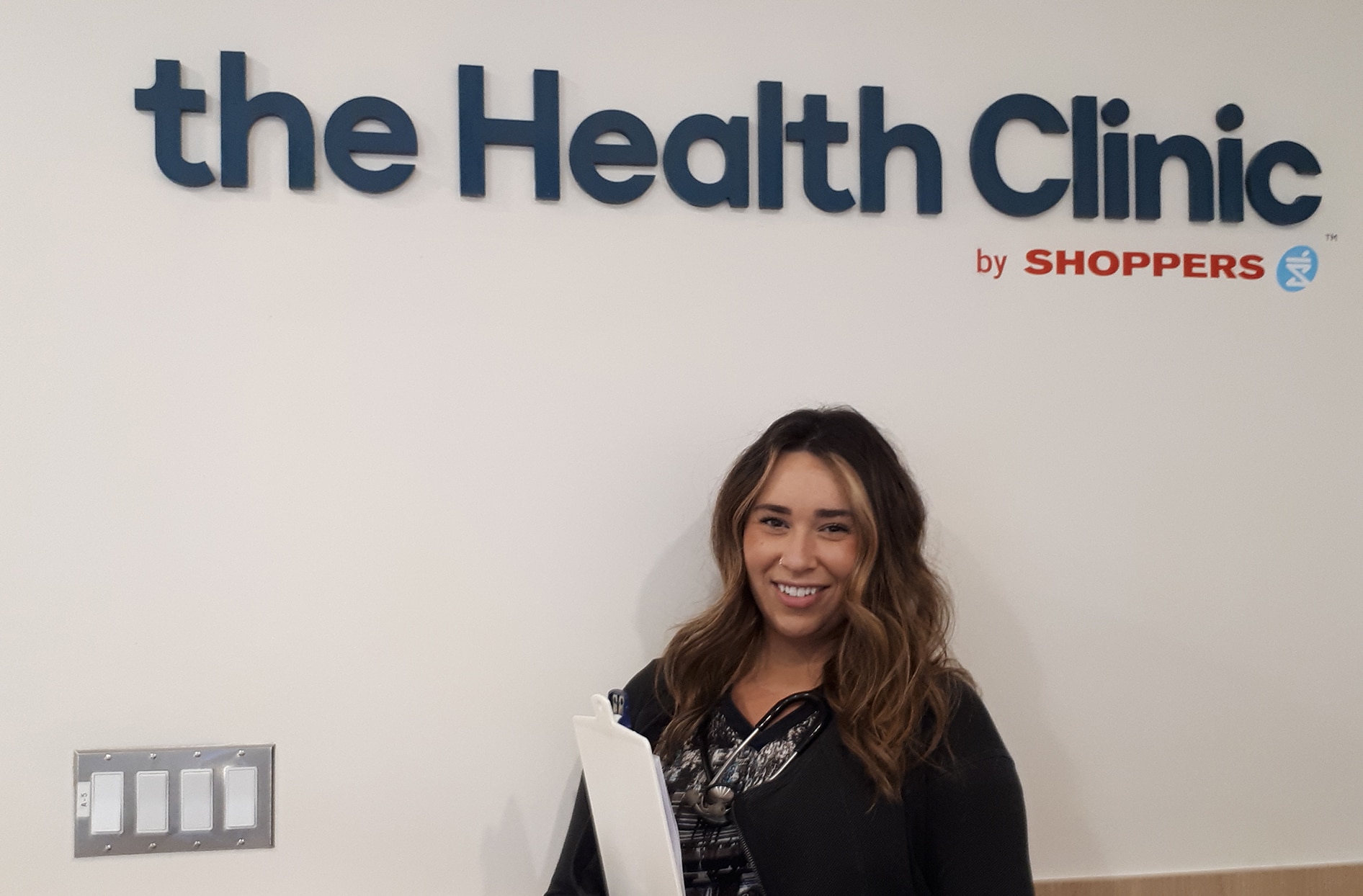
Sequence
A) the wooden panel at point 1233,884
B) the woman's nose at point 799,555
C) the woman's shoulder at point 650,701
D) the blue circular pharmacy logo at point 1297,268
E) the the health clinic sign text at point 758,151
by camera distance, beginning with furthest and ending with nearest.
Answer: the blue circular pharmacy logo at point 1297,268
the wooden panel at point 1233,884
the the health clinic sign text at point 758,151
the woman's shoulder at point 650,701
the woman's nose at point 799,555

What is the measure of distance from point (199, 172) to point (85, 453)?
55 centimetres

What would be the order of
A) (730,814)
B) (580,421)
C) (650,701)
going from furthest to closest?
(580,421)
(650,701)
(730,814)

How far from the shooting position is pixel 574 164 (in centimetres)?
224

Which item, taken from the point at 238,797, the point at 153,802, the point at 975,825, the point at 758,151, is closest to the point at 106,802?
the point at 153,802

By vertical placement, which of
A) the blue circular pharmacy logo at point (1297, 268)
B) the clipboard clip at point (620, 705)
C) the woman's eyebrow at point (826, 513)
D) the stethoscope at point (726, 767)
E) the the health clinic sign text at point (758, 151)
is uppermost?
the the health clinic sign text at point (758, 151)

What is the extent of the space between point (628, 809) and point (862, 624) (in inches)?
18.5

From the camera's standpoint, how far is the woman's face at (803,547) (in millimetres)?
1959

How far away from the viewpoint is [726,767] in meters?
1.92

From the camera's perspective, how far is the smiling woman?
1811mm

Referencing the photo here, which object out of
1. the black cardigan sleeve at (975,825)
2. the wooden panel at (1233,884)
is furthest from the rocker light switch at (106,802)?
the wooden panel at (1233,884)

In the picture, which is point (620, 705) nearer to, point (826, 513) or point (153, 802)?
point (826, 513)

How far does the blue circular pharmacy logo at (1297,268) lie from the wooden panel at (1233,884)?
1.19 m

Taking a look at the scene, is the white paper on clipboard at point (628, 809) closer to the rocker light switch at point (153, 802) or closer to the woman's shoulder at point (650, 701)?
the woman's shoulder at point (650, 701)

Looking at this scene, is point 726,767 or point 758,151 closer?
point 726,767
